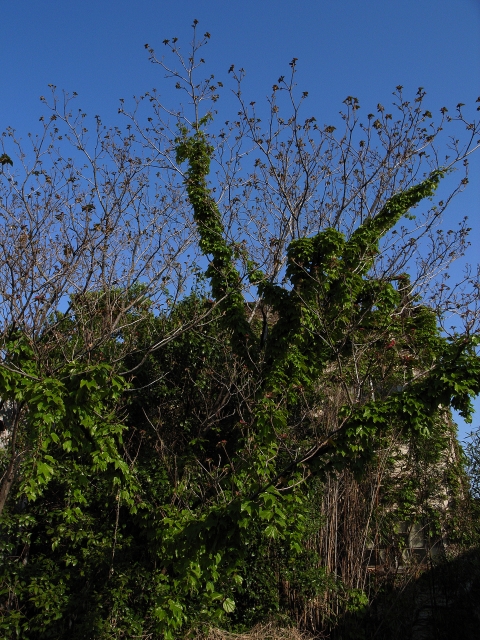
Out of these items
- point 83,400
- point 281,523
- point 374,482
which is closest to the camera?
point 281,523

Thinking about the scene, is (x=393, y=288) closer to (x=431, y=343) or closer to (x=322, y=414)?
(x=431, y=343)

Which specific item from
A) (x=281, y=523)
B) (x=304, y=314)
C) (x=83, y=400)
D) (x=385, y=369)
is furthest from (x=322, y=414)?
(x=83, y=400)

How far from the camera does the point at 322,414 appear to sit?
9.53m

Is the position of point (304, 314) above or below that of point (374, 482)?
above

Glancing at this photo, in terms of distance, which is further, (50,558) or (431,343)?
(431,343)

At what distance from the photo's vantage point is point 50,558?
8.32 metres

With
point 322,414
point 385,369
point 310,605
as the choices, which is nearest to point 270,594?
point 310,605

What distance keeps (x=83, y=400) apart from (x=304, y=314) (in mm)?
3575

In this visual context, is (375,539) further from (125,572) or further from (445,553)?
(125,572)

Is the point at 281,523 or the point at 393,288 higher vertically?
the point at 393,288

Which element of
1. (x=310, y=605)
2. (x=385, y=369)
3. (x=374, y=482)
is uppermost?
(x=385, y=369)

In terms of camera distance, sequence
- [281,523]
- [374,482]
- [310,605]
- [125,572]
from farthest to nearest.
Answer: [374,482] → [310,605] → [125,572] → [281,523]

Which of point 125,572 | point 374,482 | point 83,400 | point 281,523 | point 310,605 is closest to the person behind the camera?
point 281,523

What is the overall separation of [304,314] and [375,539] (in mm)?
3661
